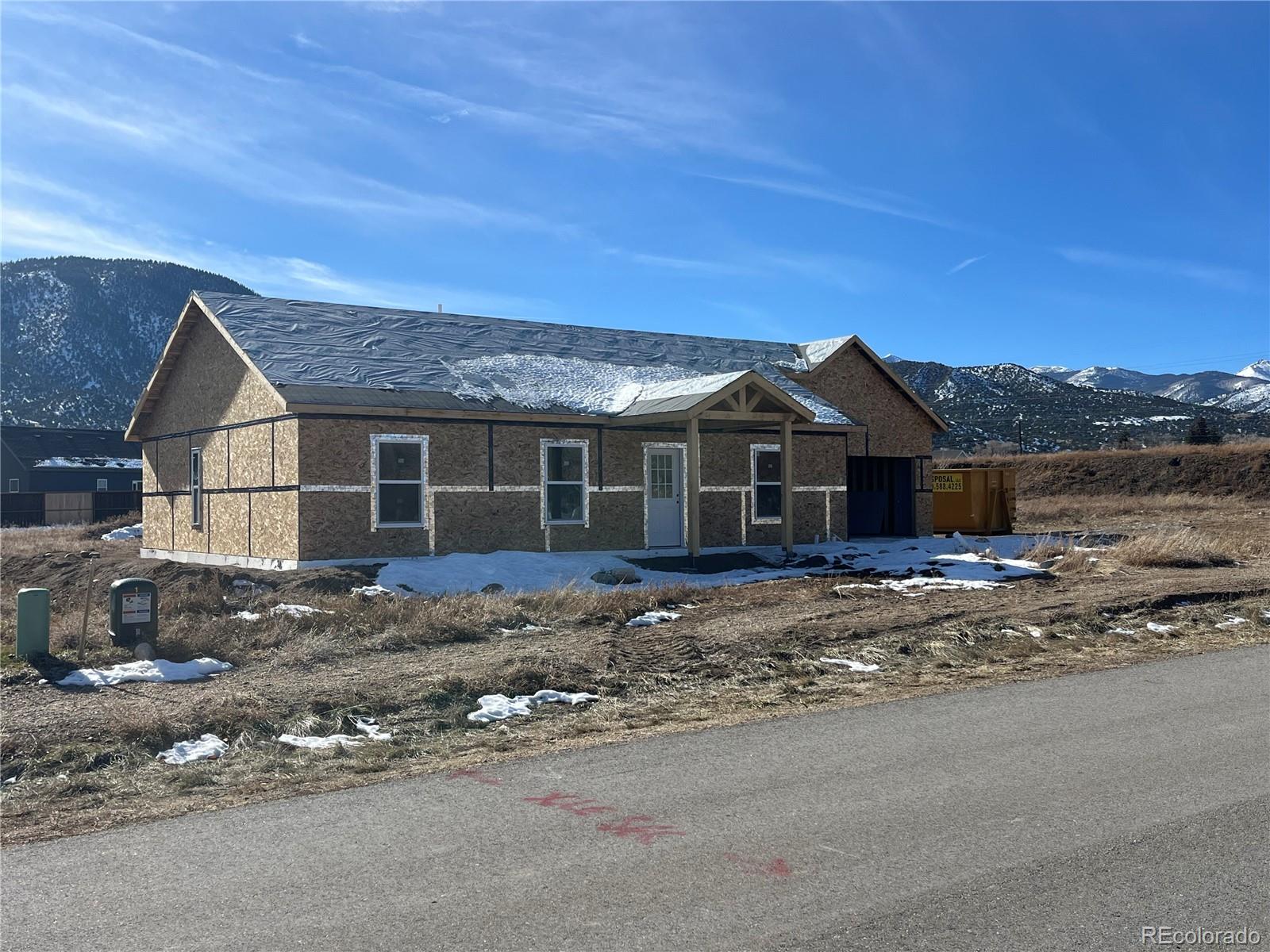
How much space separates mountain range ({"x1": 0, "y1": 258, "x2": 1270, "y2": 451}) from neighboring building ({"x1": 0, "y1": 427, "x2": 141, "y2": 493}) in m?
34.0

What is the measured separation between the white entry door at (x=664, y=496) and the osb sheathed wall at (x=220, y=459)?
23.6 feet

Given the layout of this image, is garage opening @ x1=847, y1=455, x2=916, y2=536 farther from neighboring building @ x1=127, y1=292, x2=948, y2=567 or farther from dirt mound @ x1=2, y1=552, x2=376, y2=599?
dirt mound @ x1=2, y1=552, x2=376, y2=599

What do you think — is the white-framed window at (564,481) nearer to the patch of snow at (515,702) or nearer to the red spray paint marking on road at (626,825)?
the patch of snow at (515,702)

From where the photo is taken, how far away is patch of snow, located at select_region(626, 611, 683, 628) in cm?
1327

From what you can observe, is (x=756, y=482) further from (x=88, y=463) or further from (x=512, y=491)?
(x=88, y=463)

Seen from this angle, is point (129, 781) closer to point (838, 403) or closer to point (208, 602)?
point (208, 602)

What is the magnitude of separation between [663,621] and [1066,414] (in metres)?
103

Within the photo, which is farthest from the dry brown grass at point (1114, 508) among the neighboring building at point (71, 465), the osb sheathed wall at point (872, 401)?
the neighboring building at point (71, 465)

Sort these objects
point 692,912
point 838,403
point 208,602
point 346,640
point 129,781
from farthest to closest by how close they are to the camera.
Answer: point 838,403
point 208,602
point 346,640
point 129,781
point 692,912

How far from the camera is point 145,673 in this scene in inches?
393

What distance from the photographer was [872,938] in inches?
162

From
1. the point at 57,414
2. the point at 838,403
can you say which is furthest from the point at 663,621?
the point at 57,414

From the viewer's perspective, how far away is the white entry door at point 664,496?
73.4 ft

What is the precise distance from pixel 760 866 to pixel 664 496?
17816 mm
